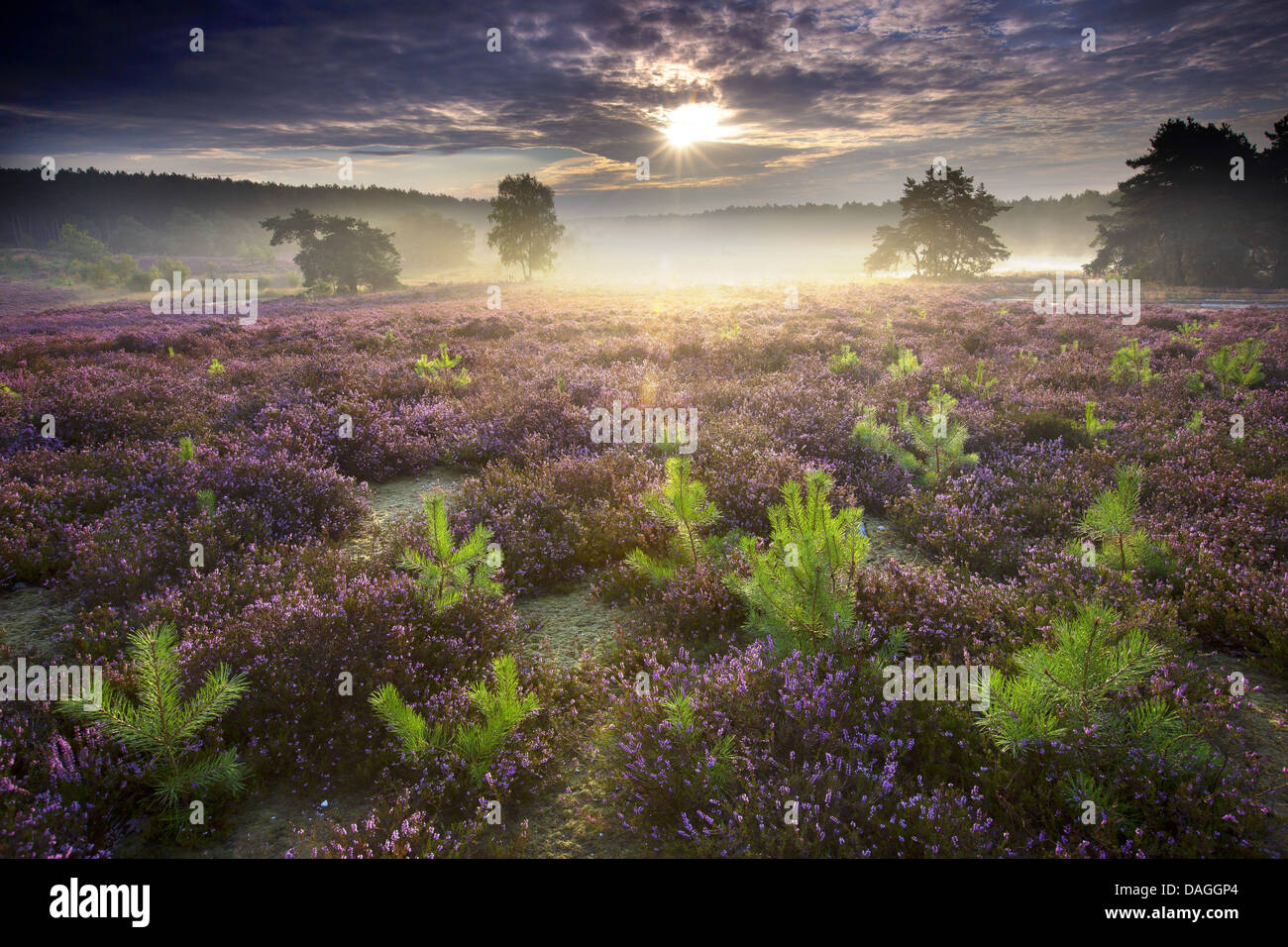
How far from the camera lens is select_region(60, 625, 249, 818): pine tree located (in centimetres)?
277

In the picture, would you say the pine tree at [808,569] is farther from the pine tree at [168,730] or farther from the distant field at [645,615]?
the pine tree at [168,730]

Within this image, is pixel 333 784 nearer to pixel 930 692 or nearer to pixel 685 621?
pixel 685 621

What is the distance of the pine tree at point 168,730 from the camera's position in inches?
109

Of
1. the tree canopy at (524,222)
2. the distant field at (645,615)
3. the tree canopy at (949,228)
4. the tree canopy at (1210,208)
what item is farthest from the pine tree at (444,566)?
the tree canopy at (524,222)

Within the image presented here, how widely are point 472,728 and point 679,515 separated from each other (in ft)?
6.57

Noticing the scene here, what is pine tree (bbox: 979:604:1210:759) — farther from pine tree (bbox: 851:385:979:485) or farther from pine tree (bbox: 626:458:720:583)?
pine tree (bbox: 851:385:979:485)

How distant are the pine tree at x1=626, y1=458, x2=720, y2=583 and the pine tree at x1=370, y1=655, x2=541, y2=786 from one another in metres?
1.66

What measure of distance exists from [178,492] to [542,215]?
3221 inches

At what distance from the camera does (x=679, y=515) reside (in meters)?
4.30


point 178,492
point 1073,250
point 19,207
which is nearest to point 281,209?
point 19,207

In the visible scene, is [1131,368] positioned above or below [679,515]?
above

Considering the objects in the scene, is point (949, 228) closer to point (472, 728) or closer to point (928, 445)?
point (928, 445)

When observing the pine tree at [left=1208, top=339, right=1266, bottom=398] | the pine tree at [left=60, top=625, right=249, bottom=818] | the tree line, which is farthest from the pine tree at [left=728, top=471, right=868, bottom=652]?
the tree line

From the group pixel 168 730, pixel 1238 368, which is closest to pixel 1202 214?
pixel 1238 368
